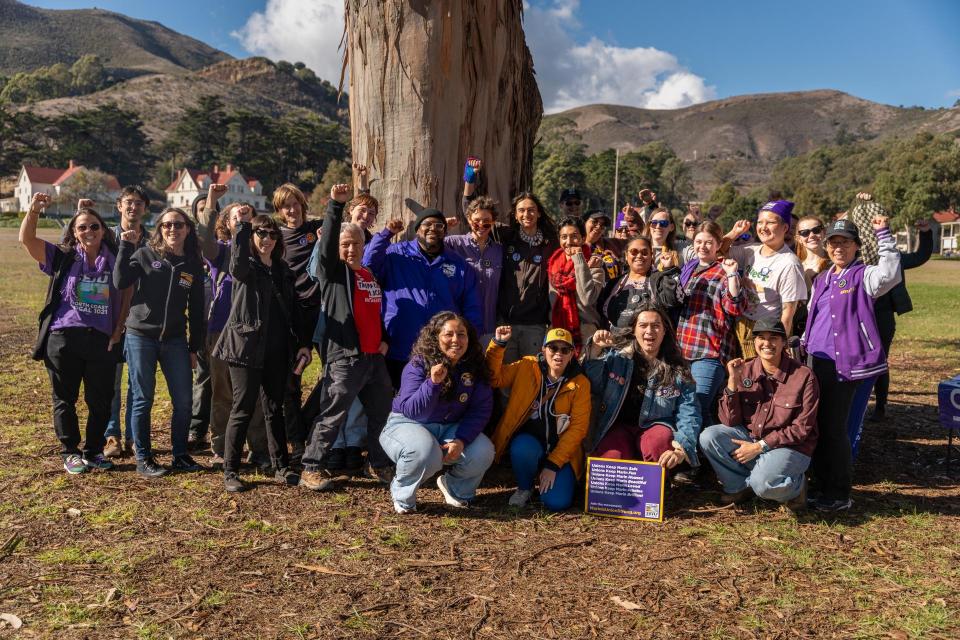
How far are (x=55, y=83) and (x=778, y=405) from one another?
507 feet

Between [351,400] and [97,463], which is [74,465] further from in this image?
[351,400]

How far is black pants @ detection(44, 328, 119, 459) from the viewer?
4465 millimetres

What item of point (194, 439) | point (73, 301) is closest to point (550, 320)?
point (194, 439)

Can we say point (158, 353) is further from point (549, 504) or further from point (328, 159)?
point (328, 159)

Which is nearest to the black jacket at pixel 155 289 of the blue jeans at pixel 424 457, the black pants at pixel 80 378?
the black pants at pixel 80 378

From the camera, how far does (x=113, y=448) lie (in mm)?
4961

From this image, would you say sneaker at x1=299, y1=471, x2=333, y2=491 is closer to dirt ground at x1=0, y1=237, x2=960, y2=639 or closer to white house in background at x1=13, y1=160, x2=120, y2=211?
dirt ground at x1=0, y1=237, x2=960, y2=639

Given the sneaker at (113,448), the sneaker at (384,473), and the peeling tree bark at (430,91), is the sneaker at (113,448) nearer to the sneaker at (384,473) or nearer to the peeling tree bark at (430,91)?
the sneaker at (384,473)

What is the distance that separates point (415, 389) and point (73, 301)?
2.39 meters

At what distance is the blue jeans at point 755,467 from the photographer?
3.94 metres

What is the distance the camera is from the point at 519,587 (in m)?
3.16

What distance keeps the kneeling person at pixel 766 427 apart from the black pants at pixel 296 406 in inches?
107

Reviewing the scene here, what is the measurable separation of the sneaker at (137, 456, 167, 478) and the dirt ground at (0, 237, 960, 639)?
79 mm

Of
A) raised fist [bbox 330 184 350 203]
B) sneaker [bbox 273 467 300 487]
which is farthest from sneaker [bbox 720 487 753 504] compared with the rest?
raised fist [bbox 330 184 350 203]
